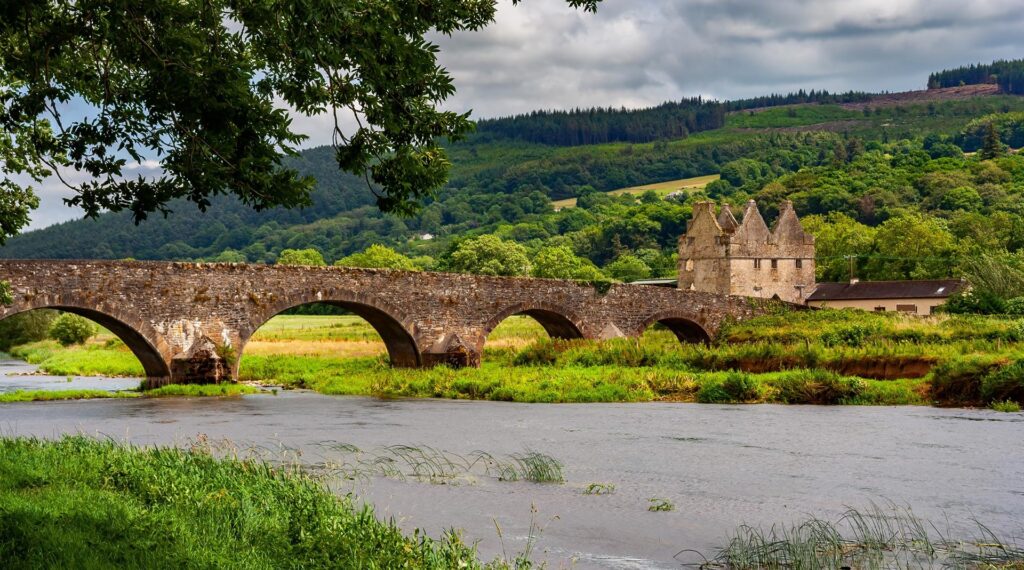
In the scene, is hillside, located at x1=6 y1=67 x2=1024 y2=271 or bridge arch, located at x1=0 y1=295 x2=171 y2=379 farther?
hillside, located at x1=6 y1=67 x2=1024 y2=271

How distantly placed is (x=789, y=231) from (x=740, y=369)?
27.8 m

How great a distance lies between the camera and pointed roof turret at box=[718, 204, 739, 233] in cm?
5612

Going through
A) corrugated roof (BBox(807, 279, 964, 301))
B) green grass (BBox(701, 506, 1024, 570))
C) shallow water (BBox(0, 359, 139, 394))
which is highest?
corrugated roof (BBox(807, 279, 964, 301))

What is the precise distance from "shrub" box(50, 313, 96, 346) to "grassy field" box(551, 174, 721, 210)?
9477 centimetres

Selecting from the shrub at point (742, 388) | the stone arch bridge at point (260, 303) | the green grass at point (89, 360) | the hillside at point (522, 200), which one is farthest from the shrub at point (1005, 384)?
the hillside at point (522, 200)

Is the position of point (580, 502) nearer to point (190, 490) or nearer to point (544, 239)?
point (190, 490)

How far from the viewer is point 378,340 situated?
48.1 metres

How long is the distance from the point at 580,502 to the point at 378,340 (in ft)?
117

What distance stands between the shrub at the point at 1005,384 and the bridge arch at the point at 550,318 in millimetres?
17008

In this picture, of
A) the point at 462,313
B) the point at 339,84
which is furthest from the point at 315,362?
the point at 339,84

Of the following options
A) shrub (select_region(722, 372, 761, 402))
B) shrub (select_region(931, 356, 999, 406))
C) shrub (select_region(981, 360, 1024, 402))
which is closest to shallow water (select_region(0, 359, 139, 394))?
shrub (select_region(722, 372, 761, 402))

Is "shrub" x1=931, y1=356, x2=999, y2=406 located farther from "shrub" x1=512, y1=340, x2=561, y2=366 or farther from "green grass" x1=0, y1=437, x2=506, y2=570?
"green grass" x1=0, y1=437, x2=506, y2=570

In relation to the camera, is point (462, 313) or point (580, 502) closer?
point (580, 502)

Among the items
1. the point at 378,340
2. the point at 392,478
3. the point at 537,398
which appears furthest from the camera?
the point at 378,340
